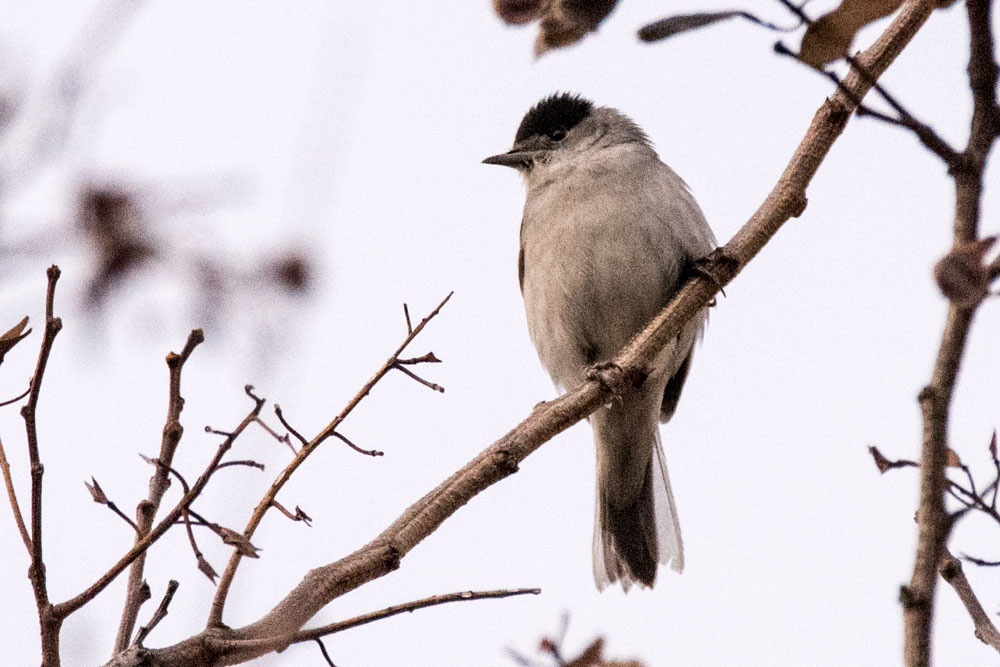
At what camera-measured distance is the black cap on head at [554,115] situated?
24.2ft

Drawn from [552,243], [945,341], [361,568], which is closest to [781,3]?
[945,341]

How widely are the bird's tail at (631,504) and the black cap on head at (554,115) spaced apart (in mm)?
2123

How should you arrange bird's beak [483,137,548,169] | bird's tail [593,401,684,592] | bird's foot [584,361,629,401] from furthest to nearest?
bird's beak [483,137,548,169] < bird's tail [593,401,684,592] < bird's foot [584,361,629,401]

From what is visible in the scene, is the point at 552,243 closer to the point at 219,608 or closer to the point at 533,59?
the point at 533,59

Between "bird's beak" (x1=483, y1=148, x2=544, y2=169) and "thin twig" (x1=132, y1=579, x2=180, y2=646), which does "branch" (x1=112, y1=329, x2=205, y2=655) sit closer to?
"thin twig" (x1=132, y1=579, x2=180, y2=646)

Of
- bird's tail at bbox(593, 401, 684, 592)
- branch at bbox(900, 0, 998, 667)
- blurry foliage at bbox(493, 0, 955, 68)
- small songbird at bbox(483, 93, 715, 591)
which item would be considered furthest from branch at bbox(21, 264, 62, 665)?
bird's tail at bbox(593, 401, 684, 592)

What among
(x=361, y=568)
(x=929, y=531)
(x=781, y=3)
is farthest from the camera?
(x=361, y=568)

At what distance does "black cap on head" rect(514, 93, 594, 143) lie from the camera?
738 cm

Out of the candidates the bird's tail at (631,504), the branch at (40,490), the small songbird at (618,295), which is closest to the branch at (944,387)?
the branch at (40,490)

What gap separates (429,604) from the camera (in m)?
2.25

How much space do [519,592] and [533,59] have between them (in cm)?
120

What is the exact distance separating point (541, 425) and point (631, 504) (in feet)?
11.4

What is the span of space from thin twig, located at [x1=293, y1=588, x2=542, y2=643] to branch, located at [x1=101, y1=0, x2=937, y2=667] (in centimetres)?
4

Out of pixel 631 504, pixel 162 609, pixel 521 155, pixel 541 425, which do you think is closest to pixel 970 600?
pixel 541 425
